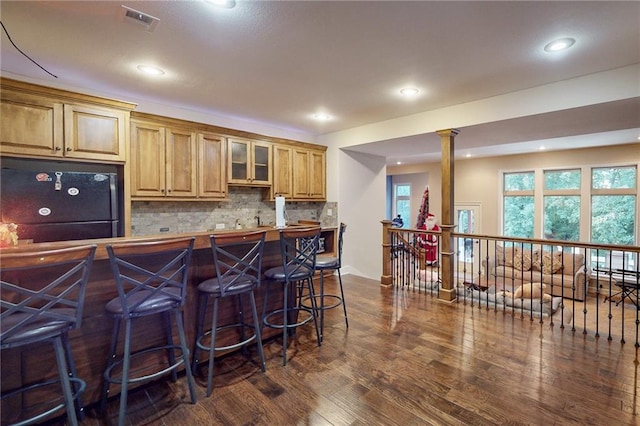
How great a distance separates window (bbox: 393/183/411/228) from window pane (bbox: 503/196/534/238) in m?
2.95

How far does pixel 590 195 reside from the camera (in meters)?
6.64

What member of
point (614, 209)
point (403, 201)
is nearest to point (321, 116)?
point (614, 209)

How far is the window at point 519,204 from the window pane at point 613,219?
1141mm

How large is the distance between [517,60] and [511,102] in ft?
2.86

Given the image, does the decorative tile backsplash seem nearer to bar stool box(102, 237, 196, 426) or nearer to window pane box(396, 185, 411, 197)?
bar stool box(102, 237, 196, 426)

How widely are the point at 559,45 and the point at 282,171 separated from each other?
3586mm

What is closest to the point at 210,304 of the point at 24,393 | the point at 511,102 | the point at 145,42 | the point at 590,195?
the point at 24,393

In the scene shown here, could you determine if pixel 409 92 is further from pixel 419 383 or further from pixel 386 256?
pixel 419 383

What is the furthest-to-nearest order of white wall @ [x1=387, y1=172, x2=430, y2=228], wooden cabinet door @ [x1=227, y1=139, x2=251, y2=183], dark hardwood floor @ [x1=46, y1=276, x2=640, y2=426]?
white wall @ [x1=387, y1=172, x2=430, y2=228], wooden cabinet door @ [x1=227, y1=139, x2=251, y2=183], dark hardwood floor @ [x1=46, y1=276, x2=640, y2=426]

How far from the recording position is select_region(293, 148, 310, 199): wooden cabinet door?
16.7 feet

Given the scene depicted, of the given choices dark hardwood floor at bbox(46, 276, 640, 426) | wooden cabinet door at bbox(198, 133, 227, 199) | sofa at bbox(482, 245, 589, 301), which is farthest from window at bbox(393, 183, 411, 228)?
wooden cabinet door at bbox(198, 133, 227, 199)

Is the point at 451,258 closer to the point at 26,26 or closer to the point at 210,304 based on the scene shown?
the point at 210,304

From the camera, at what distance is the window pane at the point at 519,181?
7530mm

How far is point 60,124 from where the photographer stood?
9.52ft
